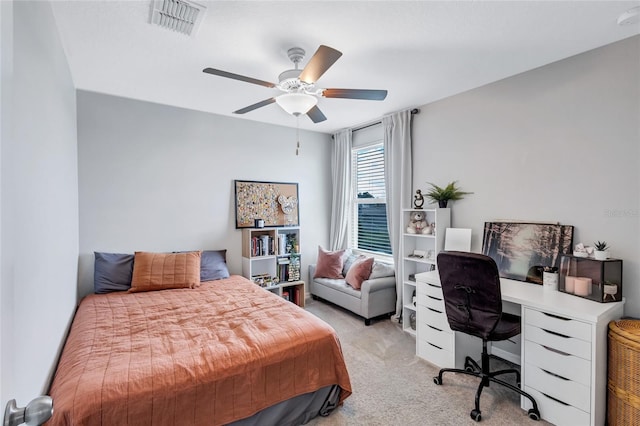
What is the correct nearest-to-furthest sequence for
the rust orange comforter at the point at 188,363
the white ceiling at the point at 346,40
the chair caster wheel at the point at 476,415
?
1. the rust orange comforter at the point at 188,363
2. the white ceiling at the point at 346,40
3. the chair caster wheel at the point at 476,415

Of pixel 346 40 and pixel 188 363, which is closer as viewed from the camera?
pixel 188 363

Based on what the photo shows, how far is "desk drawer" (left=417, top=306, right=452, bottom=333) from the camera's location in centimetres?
261

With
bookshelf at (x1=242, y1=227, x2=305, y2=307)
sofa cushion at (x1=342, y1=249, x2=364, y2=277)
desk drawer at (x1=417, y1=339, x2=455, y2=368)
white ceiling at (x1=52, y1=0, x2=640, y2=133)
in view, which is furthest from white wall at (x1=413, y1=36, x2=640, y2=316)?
bookshelf at (x1=242, y1=227, x2=305, y2=307)

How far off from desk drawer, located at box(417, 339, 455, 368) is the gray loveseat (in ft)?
2.57

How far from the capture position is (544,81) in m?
2.50

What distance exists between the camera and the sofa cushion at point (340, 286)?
3659 millimetres

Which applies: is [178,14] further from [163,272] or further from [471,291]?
[471,291]

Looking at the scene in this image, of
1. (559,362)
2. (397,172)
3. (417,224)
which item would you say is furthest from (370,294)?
(559,362)

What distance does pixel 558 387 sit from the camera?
1.92m

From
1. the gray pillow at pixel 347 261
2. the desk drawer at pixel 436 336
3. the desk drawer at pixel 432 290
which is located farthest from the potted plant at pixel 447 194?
the gray pillow at pixel 347 261

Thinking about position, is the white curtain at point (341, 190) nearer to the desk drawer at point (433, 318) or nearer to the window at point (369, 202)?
the window at point (369, 202)

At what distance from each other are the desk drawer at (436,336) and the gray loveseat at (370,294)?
0.76 meters

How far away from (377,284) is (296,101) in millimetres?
2313

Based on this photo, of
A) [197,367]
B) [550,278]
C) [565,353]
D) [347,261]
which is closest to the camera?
[197,367]
